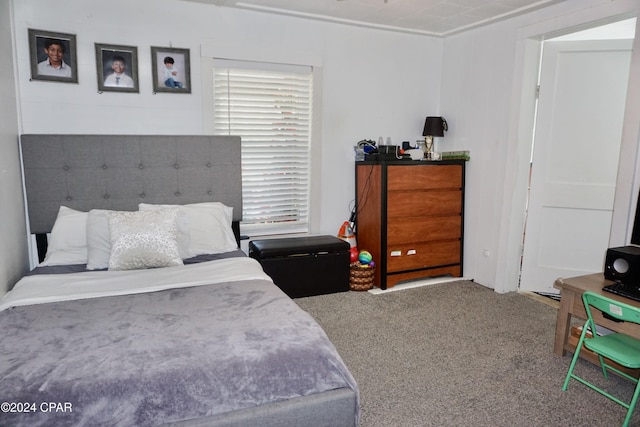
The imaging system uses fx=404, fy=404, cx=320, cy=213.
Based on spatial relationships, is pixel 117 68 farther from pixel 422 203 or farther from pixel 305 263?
pixel 422 203

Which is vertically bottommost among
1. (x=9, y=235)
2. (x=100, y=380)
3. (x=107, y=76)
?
(x=100, y=380)

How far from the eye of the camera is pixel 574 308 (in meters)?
2.43

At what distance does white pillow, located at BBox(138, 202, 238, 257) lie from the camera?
2934 millimetres

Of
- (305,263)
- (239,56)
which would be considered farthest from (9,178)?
(305,263)

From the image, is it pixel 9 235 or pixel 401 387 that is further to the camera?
pixel 9 235

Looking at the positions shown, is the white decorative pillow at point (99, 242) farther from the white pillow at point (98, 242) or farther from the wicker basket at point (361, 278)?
the wicker basket at point (361, 278)

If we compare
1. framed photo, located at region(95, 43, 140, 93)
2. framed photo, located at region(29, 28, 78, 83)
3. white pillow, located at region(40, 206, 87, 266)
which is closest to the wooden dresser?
framed photo, located at region(95, 43, 140, 93)

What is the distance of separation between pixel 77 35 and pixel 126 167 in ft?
3.33

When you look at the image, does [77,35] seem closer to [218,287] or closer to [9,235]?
[9,235]

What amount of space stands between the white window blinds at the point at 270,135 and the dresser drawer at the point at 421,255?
90cm

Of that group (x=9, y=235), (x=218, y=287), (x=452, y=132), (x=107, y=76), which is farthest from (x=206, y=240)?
(x=452, y=132)

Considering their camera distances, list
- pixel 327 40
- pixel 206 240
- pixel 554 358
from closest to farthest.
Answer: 1. pixel 554 358
2. pixel 206 240
3. pixel 327 40

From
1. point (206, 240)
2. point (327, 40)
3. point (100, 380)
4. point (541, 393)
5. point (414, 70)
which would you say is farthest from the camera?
point (414, 70)

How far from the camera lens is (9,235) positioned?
262cm
